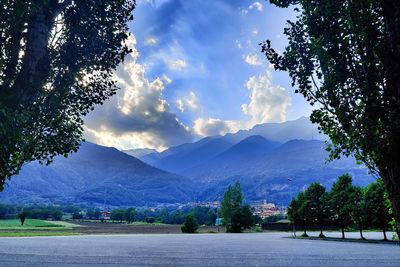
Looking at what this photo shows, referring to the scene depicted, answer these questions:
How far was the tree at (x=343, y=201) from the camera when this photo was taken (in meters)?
61.9

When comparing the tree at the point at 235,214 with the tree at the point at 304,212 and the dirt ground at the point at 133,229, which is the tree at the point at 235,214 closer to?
the dirt ground at the point at 133,229

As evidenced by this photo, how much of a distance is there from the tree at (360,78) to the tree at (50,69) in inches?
283

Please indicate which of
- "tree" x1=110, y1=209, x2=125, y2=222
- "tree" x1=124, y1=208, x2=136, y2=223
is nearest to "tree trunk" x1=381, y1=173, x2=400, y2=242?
"tree" x1=124, y1=208, x2=136, y2=223

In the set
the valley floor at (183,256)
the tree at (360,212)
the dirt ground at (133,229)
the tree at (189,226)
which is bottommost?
the valley floor at (183,256)

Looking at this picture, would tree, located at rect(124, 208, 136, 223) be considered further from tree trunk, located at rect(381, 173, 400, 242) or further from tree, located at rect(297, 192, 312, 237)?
tree trunk, located at rect(381, 173, 400, 242)

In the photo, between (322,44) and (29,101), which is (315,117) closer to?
(322,44)

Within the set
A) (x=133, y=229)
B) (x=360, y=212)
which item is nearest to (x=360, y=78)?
(x=360, y=212)

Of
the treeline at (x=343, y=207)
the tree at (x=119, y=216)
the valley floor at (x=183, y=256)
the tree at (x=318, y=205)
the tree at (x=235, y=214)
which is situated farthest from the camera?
the tree at (x=119, y=216)

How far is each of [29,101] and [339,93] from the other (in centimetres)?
917

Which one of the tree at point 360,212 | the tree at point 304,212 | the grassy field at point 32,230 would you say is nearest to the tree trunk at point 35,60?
the grassy field at point 32,230

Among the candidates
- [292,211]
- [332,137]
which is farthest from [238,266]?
[292,211]

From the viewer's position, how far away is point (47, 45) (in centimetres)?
1195

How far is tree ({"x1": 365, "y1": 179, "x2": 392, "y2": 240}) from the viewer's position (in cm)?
5472

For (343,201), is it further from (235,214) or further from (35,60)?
(35,60)
